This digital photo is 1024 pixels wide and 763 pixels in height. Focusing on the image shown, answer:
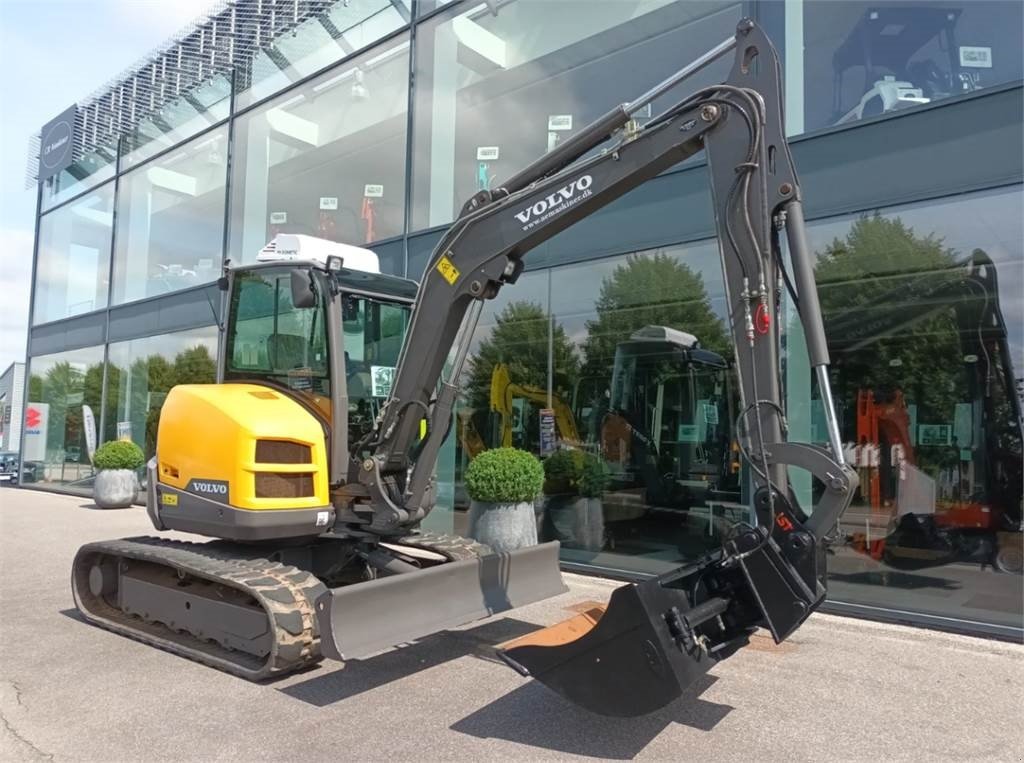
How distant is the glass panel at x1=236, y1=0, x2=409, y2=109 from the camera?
37.6ft

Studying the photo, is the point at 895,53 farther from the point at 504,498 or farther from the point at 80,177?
the point at 80,177

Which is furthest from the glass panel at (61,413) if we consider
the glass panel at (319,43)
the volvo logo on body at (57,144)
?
the glass panel at (319,43)

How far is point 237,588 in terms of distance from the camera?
194 inches

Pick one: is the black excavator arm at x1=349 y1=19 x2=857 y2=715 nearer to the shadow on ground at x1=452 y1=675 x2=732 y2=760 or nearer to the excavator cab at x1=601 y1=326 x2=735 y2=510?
the shadow on ground at x1=452 y1=675 x2=732 y2=760

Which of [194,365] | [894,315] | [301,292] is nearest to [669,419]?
[894,315]

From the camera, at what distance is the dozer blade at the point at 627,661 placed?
362 cm

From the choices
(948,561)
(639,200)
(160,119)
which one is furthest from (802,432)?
(160,119)

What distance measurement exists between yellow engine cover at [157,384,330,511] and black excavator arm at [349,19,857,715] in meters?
1.54

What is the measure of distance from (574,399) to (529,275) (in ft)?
5.41

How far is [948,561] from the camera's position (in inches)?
268

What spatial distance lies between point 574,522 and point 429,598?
4.14 metres

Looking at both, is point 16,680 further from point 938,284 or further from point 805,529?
point 938,284

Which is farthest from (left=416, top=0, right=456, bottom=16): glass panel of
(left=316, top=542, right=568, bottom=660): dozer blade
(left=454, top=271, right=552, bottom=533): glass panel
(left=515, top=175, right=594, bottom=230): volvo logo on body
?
(left=316, top=542, right=568, bottom=660): dozer blade

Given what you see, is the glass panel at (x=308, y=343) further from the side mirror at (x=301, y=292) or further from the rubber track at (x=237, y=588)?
the rubber track at (x=237, y=588)
